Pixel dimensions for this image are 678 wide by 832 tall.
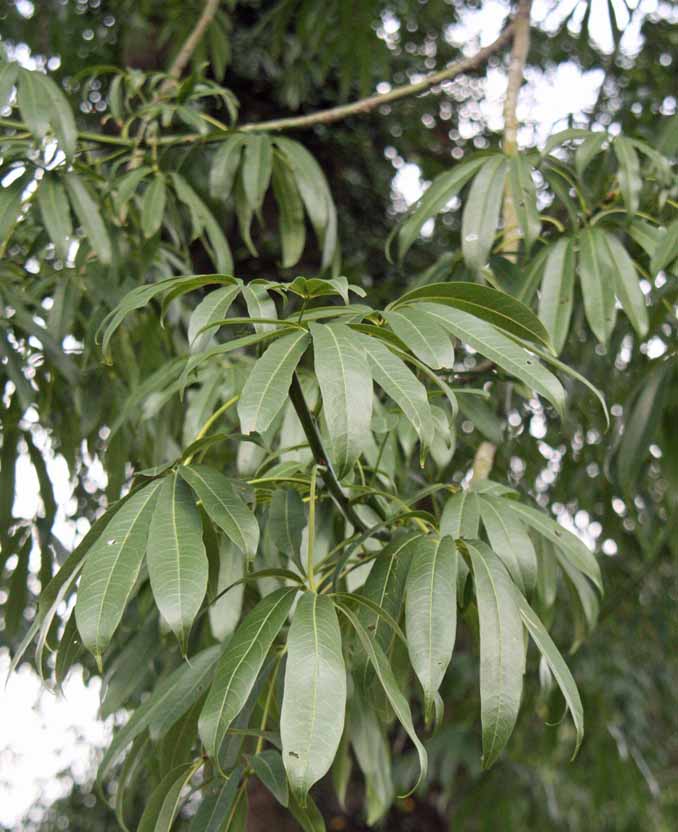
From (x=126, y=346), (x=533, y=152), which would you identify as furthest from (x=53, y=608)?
(x=533, y=152)

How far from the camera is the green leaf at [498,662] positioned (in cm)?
61

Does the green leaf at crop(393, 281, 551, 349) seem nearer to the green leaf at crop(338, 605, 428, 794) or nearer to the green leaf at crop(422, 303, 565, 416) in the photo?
the green leaf at crop(422, 303, 565, 416)

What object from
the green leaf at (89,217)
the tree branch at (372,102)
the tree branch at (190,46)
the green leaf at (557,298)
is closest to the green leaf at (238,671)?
the green leaf at (557,298)

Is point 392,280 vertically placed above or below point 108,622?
below

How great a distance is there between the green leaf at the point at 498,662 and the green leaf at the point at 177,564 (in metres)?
0.18

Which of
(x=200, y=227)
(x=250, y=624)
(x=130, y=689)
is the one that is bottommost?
(x=130, y=689)

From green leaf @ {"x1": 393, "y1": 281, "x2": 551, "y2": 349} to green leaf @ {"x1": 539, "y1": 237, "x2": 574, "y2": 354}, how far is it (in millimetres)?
331

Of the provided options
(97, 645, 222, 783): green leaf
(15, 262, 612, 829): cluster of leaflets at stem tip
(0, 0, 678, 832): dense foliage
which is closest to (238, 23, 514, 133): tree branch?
(0, 0, 678, 832): dense foliage

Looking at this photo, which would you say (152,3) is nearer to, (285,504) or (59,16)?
(59,16)

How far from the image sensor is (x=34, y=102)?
1.07 metres

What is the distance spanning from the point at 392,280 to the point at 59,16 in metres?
0.96

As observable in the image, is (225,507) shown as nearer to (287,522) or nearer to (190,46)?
(287,522)

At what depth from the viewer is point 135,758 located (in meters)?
0.90

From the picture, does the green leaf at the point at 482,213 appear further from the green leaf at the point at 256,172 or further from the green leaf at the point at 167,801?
the green leaf at the point at 167,801
